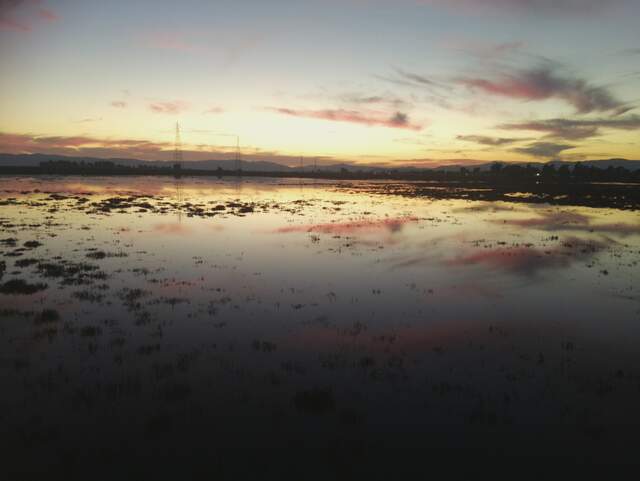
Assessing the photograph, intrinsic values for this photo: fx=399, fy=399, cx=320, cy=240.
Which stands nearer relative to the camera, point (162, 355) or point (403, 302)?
point (162, 355)

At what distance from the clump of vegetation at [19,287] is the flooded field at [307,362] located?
13 centimetres

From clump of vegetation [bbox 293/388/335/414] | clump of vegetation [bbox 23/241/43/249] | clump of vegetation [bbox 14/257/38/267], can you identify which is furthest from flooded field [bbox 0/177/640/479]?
clump of vegetation [bbox 14/257/38/267]

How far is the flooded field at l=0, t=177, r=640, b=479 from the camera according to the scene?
25.9 feet

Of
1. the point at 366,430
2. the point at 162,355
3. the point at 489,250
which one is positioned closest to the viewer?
the point at 366,430

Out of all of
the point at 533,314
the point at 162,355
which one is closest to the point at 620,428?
the point at 533,314

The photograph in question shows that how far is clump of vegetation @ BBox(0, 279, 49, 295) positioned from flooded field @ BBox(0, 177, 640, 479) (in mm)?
127

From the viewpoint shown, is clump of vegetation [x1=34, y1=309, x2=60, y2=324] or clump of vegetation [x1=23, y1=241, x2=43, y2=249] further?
clump of vegetation [x1=23, y1=241, x2=43, y2=249]

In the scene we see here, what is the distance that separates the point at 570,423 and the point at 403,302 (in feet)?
29.2

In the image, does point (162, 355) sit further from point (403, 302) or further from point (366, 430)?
point (403, 302)

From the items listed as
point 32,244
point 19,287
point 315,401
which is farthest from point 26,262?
point 315,401

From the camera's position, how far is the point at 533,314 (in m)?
16.5

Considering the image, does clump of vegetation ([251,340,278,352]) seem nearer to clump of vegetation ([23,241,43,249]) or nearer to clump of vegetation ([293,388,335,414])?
clump of vegetation ([293,388,335,414])

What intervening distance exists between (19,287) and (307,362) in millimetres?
14167

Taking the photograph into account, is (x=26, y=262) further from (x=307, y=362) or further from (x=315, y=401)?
(x=315, y=401)
